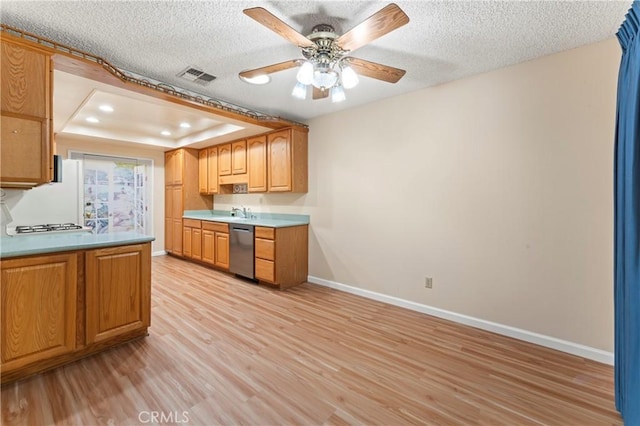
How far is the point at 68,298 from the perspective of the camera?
2.03 m

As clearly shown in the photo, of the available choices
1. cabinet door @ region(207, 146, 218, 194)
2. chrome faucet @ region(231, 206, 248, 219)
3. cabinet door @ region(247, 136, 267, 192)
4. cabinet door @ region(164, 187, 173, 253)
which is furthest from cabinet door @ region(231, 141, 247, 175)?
cabinet door @ region(164, 187, 173, 253)

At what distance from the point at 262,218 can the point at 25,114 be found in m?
3.20

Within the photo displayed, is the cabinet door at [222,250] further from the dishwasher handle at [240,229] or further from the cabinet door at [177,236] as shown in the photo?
the cabinet door at [177,236]

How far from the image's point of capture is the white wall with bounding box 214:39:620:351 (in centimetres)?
221

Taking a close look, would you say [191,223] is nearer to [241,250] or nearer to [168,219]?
[168,219]

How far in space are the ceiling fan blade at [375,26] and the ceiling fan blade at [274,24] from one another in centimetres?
23

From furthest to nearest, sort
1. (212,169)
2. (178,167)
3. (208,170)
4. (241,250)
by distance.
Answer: (178,167) < (208,170) < (212,169) < (241,250)

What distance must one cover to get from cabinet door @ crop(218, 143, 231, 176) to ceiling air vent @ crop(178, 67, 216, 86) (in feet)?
7.25

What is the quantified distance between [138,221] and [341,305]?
4676mm

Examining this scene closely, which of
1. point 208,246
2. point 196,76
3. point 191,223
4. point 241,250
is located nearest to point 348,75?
point 196,76

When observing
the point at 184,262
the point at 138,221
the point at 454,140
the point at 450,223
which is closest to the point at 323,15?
the point at 454,140

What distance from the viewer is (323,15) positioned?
1844 mm

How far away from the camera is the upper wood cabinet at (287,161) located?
13.3 feet

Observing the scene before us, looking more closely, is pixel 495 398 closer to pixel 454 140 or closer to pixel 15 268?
pixel 454 140
